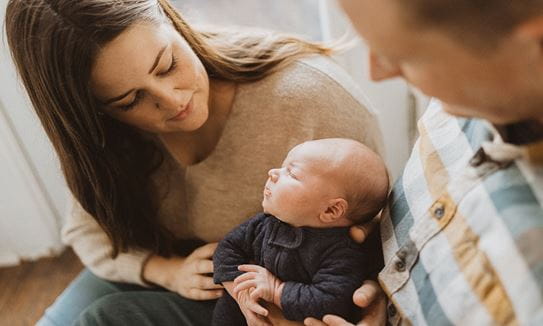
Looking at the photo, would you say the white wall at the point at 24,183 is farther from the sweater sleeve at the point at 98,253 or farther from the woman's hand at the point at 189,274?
the woman's hand at the point at 189,274

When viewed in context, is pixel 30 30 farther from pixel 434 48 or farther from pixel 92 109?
pixel 434 48

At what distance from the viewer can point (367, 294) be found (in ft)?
2.90

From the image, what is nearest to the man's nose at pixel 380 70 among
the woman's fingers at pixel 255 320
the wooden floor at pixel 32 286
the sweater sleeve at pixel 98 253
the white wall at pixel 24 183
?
the woman's fingers at pixel 255 320

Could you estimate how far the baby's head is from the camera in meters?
0.94

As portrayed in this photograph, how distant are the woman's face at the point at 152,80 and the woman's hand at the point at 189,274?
286mm

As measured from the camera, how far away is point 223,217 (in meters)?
1.23

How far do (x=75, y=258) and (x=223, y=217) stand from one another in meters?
1.02

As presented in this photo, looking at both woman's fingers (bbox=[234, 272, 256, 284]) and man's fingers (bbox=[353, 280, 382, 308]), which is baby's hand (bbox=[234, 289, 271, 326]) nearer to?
woman's fingers (bbox=[234, 272, 256, 284])

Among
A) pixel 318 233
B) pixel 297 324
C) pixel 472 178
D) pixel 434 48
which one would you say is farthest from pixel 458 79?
pixel 297 324

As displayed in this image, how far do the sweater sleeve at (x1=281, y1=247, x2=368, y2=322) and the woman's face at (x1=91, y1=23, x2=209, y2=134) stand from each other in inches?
15.4

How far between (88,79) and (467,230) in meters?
0.71

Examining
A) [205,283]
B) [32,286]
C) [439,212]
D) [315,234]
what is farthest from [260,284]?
[32,286]

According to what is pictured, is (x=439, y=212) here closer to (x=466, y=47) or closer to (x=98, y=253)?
(x=466, y=47)

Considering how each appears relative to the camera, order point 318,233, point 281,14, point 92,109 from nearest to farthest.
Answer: point 318,233, point 92,109, point 281,14
